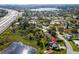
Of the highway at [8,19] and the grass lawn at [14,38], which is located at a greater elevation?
the highway at [8,19]

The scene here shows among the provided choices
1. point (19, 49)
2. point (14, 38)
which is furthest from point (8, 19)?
point (19, 49)

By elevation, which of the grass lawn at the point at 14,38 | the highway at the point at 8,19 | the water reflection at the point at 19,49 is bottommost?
the water reflection at the point at 19,49

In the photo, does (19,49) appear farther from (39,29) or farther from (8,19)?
(8,19)

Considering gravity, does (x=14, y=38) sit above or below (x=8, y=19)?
below

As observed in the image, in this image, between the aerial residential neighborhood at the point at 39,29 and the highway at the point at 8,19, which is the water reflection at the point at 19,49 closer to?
the aerial residential neighborhood at the point at 39,29

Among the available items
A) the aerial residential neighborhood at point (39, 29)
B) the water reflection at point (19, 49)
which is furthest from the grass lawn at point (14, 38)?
the water reflection at point (19, 49)

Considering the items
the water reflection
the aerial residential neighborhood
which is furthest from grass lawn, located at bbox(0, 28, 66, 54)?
the water reflection

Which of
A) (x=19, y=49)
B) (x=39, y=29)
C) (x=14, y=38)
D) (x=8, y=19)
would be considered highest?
(x=8, y=19)

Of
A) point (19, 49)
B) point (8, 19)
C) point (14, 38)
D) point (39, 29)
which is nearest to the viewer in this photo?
point (19, 49)
